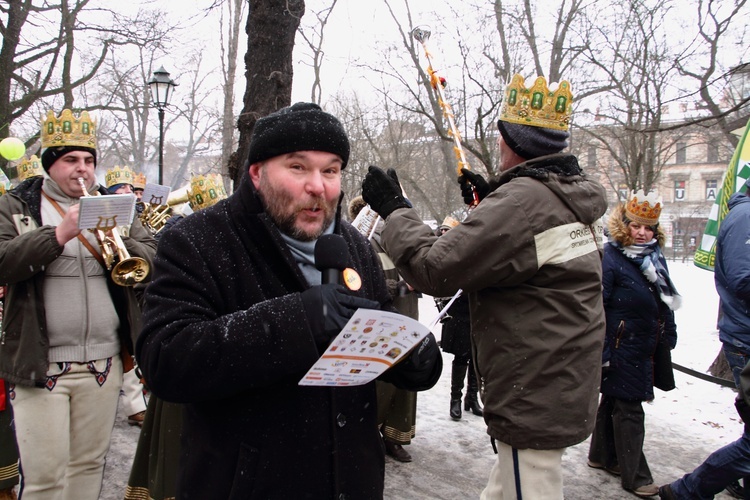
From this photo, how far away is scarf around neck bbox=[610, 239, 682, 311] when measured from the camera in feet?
15.4

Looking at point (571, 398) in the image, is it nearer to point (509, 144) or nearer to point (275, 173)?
point (509, 144)

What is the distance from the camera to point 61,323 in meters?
3.13

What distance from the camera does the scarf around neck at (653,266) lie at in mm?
4688

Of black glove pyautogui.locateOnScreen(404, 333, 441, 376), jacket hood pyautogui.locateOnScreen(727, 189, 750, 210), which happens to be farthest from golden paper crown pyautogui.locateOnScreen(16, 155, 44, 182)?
jacket hood pyautogui.locateOnScreen(727, 189, 750, 210)

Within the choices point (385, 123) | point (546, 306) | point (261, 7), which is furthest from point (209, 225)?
point (385, 123)

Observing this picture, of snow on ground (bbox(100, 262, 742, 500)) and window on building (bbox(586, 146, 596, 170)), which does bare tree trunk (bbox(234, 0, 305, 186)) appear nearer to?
snow on ground (bbox(100, 262, 742, 500))

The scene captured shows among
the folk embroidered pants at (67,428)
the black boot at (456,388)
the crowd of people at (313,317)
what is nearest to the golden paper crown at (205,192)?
the crowd of people at (313,317)

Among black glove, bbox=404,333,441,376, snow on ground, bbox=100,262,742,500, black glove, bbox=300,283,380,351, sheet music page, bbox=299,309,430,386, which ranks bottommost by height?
snow on ground, bbox=100,262,742,500

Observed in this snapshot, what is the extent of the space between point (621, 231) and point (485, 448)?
236 centimetres

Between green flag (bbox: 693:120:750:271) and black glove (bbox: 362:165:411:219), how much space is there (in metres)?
4.39

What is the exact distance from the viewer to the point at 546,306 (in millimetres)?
2674

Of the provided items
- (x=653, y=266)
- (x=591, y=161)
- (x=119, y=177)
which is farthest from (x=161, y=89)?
(x=591, y=161)

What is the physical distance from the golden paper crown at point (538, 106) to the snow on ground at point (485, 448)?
3.03 metres

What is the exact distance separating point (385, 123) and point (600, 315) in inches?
790
